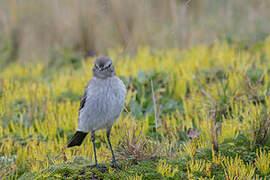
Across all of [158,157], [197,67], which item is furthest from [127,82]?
[158,157]

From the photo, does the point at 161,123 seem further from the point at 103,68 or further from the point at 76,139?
the point at 103,68

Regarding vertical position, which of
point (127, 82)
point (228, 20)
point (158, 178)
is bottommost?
point (158, 178)

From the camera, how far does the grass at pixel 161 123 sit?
11.1 ft

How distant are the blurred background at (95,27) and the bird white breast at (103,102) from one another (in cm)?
521

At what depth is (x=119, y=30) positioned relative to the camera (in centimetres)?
955

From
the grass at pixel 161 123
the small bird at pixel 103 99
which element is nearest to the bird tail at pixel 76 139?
the grass at pixel 161 123

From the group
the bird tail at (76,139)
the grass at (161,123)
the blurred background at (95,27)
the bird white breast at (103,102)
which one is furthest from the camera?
the blurred background at (95,27)

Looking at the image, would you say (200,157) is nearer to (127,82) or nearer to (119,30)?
(127,82)

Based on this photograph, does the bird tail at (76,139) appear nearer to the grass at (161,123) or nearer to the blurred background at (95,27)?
the grass at (161,123)

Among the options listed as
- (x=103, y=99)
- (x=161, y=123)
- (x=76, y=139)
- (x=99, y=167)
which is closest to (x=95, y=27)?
(x=161, y=123)

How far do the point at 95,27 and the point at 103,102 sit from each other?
6.11 metres

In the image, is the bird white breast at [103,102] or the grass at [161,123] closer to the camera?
the grass at [161,123]

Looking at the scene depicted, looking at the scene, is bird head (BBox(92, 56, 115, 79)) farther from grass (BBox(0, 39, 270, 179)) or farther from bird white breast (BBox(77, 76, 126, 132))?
grass (BBox(0, 39, 270, 179))

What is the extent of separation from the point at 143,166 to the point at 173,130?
43.3 inches
